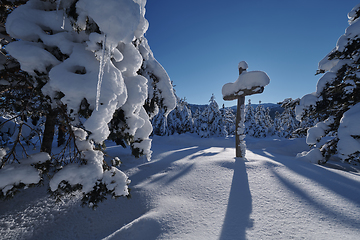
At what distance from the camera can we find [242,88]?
5617 millimetres

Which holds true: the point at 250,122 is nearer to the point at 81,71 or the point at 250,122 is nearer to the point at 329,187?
the point at 329,187

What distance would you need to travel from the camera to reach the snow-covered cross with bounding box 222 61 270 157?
5234 mm

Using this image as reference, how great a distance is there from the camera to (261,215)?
2.34 m

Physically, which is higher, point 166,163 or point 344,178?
point 344,178

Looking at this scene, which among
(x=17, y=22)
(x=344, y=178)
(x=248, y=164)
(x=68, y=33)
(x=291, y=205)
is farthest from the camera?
(x=248, y=164)

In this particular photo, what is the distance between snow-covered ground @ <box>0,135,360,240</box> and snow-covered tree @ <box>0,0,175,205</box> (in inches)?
35.6

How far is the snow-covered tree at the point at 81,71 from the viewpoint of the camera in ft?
5.49

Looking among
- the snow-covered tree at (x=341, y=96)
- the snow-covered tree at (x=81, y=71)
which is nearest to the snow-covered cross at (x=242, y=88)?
the snow-covered tree at (x=341, y=96)

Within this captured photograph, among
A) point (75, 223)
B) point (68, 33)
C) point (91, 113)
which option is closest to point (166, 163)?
point (75, 223)

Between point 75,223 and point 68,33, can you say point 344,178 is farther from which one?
point 68,33

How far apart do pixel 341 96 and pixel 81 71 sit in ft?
26.6

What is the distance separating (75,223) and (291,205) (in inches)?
149

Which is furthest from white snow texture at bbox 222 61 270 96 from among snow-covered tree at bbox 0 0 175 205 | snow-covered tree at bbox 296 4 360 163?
snow-covered tree at bbox 0 0 175 205

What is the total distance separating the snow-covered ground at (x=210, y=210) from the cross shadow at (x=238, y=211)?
0.04ft
